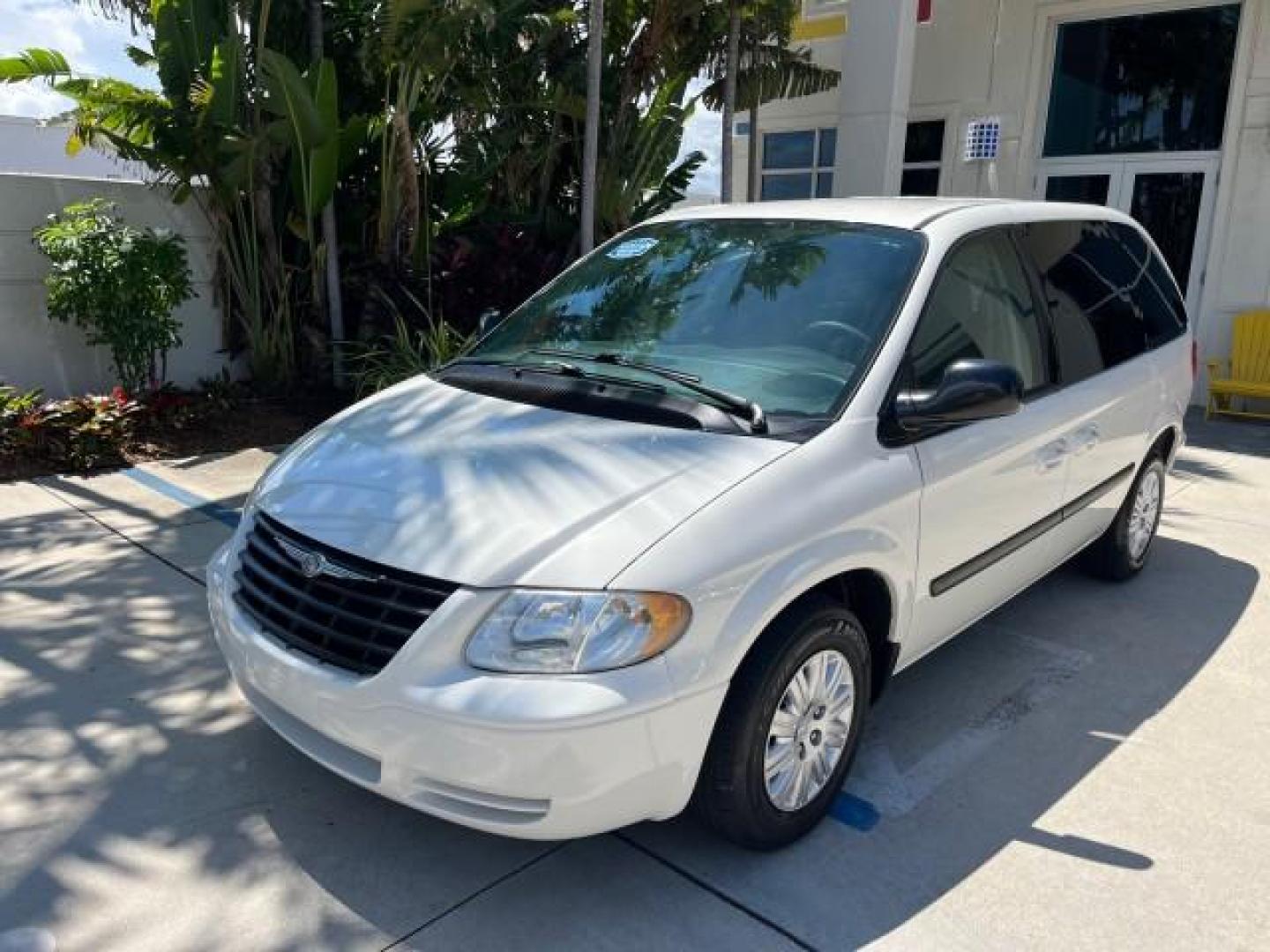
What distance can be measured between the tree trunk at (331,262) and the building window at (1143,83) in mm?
7684

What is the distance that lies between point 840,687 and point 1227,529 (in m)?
4.40

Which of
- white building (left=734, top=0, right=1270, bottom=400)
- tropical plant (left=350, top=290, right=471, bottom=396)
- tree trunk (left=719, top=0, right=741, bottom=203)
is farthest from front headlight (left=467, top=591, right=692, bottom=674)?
white building (left=734, top=0, right=1270, bottom=400)

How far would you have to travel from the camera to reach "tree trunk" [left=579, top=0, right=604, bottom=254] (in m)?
8.23

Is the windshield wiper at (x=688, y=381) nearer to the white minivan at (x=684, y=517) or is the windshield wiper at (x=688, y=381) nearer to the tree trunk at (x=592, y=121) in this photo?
the white minivan at (x=684, y=517)

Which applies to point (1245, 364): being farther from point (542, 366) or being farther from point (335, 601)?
point (335, 601)

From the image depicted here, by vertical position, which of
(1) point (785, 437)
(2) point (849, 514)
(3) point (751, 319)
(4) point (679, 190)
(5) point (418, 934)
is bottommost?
(5) point (418, 934)

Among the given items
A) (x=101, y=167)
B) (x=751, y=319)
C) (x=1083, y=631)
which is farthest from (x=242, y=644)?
(x=101, y=167)

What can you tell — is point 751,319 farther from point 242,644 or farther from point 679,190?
point 679,190

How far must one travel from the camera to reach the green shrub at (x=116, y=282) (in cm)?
694

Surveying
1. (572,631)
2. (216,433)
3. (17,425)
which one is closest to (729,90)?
(216,433)

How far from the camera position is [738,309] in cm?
355

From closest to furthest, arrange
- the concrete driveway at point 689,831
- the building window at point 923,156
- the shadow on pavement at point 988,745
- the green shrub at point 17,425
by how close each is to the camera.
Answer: the concrete driveway at point 689,831 < the shadow on pavement at point 988,745 < the green shrub at point 17,425 < the building window at point 923,156

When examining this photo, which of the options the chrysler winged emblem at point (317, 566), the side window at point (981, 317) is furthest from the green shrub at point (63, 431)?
the side window at point (981, 317)

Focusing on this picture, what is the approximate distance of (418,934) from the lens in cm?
255
